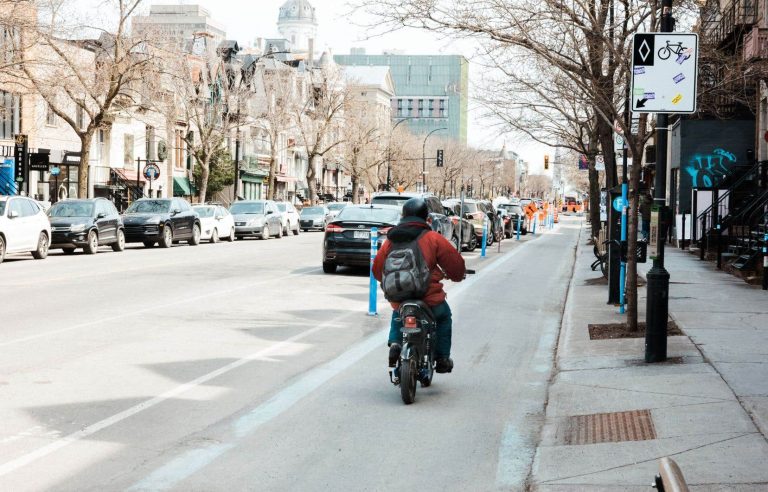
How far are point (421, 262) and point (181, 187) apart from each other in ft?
189

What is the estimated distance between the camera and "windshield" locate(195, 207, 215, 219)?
38281 mm

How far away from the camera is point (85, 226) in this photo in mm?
28609

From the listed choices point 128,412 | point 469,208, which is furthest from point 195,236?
point 128,412

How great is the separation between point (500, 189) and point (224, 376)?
175m

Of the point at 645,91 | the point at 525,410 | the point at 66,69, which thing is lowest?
the point at 525,410

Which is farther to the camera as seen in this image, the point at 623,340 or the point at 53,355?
the point at 623,340

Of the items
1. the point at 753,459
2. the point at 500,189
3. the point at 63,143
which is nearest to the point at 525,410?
the point at 753,459

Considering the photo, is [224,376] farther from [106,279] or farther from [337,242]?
[337,242]

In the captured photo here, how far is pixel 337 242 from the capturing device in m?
21.3

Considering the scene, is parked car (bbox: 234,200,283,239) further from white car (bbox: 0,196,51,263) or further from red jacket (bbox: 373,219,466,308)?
red jacket (bbox: 373,219,466,308)

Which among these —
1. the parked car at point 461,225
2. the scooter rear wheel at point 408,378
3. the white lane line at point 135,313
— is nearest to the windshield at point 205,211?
the parked car at point 461,225

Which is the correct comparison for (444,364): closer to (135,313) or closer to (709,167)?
(135,313)

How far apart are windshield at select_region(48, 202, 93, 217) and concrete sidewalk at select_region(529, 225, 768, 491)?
19412 millimetres

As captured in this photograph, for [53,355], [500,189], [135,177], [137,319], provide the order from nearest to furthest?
[53,355] → [137,319] → [135,177] → [500,189]
